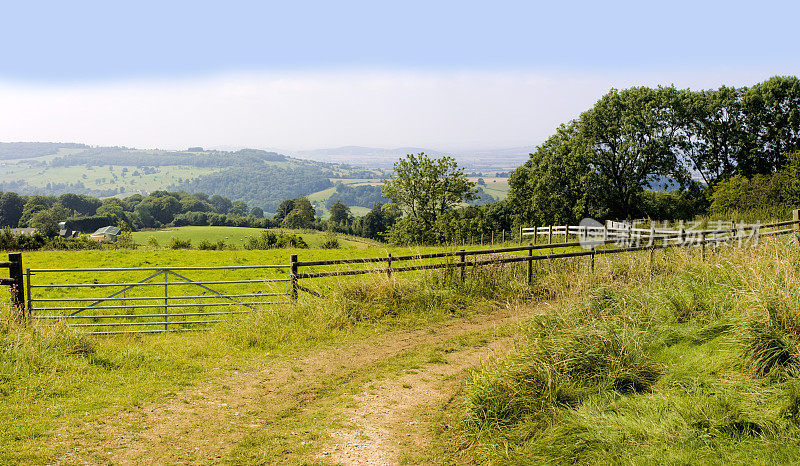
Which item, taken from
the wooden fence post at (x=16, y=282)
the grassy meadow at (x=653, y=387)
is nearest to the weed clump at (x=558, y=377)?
the grassy meadow at (x=653, y=387)

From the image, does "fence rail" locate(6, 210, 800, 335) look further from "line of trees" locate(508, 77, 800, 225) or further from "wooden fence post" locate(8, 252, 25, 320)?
"line of trees" locate(508, 77, 800, 225)

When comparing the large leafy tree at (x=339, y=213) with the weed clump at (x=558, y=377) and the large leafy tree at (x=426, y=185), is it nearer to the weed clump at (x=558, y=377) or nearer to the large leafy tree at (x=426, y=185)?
the large leafy tree at (x=426, y=185)

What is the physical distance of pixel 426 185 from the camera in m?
47.1

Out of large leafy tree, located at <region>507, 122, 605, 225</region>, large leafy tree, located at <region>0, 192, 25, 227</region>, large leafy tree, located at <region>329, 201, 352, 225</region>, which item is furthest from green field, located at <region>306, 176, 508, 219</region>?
large leafy tree, located at <region>507, 122, 605, 225</region>

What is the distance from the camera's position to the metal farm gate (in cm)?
1054

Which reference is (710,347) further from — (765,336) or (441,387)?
(441,387)

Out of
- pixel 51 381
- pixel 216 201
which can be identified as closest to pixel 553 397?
pixel 51 381

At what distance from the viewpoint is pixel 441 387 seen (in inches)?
259

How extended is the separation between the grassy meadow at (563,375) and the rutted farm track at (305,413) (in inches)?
3.4

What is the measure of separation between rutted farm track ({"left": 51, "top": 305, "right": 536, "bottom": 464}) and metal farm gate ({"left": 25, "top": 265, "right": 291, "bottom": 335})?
3032mm

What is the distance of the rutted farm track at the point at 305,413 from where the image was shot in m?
5.01

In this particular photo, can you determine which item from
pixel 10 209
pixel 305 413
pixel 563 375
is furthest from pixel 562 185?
pixel 10 209

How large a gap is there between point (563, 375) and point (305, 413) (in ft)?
9.67

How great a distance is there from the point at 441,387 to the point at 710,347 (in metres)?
3.13
